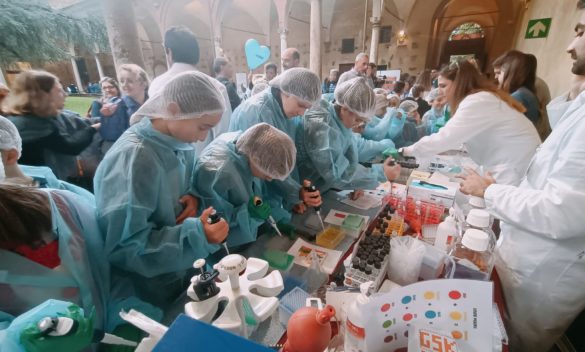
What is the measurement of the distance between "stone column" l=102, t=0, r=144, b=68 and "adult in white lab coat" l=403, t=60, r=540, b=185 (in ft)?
10.7

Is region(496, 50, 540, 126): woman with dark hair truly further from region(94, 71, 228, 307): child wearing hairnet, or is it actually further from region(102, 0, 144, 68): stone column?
region(102, 0, 144, 68): stone column

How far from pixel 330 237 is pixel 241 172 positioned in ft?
1.80

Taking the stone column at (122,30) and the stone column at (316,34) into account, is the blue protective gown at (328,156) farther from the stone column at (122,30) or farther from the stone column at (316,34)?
the stone column at (316,34)

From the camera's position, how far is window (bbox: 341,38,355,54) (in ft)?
38.1

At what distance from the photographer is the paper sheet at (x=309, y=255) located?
1107mm

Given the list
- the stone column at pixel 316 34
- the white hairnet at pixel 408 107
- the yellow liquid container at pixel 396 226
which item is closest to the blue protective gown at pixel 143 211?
the yellow liquid container at pixel 396 226

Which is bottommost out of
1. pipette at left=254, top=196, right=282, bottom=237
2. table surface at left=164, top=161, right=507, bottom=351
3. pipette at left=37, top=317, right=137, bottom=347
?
table surface at left=164, top=161, right=507, bottom=351

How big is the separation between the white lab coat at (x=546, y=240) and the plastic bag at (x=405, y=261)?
363mm

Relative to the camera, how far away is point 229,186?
4.00 ft

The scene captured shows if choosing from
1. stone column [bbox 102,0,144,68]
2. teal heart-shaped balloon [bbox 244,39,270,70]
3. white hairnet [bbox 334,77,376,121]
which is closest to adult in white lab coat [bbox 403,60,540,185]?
white hairnet [bbox 334,77,376,121]

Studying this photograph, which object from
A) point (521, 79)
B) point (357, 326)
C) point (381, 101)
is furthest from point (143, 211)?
point (521, 79)

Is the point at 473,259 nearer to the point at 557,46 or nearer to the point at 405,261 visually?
the point at 405,261

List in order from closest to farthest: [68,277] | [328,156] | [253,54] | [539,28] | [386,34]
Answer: [68,277] < [328,156] < [539,28] < [253,54] < [386,34]

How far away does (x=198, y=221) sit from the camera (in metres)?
0.97
